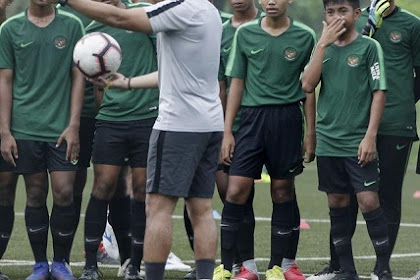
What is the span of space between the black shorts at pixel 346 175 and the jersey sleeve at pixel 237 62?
877mm

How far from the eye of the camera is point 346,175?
9.39 metres

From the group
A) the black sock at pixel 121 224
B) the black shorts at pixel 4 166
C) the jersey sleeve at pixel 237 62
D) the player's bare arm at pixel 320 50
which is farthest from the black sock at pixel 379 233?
the black shorts at pixel 4 166

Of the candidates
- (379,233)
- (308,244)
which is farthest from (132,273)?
(308,244)

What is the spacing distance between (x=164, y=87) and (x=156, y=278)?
1.18 meters

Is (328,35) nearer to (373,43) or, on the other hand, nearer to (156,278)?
(373,43)

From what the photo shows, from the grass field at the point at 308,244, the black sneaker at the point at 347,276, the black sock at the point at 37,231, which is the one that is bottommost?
the grass field at the point at 308,244

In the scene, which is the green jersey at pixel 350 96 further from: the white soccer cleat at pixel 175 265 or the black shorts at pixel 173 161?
the white soccer cleat at pixel 175 265

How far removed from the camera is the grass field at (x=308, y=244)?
10484 mm

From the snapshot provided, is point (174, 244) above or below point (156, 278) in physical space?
below

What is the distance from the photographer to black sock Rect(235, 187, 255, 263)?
9781 millimetres

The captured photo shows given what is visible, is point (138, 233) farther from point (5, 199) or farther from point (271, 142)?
point (271, 142)

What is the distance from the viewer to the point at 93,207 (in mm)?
9688

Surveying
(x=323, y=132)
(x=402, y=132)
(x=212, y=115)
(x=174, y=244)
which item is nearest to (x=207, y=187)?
(x=212, y=115)

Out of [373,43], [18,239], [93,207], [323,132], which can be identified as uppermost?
[373,43]
